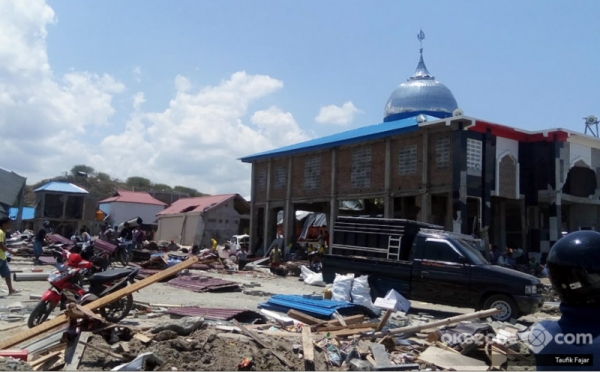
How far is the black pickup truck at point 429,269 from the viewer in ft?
37.5

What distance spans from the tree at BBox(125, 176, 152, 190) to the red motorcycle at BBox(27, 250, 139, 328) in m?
78.9

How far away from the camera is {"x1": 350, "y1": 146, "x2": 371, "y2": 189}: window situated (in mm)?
27328

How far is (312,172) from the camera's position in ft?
101

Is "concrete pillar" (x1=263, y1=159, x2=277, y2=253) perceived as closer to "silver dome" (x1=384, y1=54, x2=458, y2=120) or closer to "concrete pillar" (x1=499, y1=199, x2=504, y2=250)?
"silver dome" (x1=384, y1=54, x2=458, y2=120)

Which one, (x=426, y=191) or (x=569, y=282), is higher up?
(x=426, y=191)

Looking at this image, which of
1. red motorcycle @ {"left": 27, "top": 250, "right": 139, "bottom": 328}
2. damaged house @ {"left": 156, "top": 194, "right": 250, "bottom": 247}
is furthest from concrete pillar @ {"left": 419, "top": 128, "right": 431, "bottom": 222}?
damaged house @ {"left": 156, "top": 194, "right": 250, "bottom": 247}

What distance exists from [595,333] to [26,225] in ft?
207

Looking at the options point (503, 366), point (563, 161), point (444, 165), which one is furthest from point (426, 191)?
point (503, 366)

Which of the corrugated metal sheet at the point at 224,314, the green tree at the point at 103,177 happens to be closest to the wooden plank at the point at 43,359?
the corrugated metal sheet at the point at 224,314

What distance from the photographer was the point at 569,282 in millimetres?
2516

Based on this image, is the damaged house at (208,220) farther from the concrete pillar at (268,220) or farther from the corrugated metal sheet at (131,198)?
the concrete pillar at (268,220)

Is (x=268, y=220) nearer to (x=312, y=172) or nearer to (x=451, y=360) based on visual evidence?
(x=312, y=172)

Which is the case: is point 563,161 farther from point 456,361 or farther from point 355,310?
point 456,361

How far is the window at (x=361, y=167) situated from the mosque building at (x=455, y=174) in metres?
0.05
